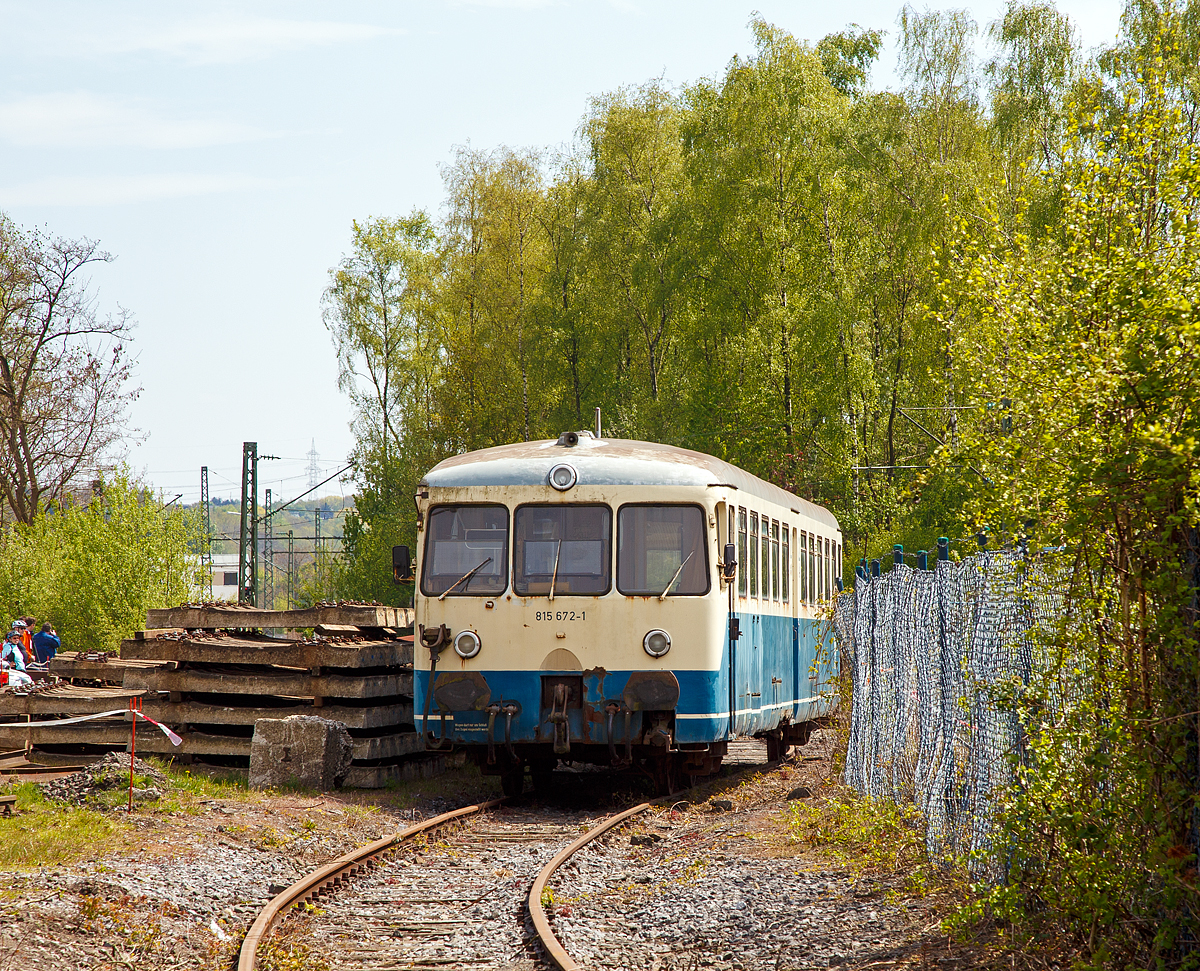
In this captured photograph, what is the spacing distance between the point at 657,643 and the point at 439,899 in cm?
373

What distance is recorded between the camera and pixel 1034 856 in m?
5.73

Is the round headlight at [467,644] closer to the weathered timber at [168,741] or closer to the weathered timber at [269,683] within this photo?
the weathered timber at [269,683]

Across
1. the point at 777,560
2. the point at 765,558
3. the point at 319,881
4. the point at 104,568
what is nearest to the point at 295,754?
the point at 319,881

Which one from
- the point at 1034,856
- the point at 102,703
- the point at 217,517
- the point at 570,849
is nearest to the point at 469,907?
the point at 570,849

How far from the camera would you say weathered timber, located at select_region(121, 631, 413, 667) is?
43.3 feet

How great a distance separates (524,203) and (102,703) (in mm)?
31475

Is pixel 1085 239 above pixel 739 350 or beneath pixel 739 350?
beneath

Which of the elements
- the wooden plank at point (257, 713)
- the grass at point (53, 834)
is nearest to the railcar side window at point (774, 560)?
the wooden plank at point (257, 713)

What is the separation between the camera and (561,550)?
11961 millimetres

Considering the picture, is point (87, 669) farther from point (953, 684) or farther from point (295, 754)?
point (953, 684)

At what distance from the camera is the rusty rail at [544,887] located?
21.9 ft

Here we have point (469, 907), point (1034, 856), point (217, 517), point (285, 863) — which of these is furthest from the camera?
point (217, 517)

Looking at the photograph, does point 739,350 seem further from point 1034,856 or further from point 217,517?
point 217,517

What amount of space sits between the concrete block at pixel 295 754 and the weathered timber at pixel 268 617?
5.33ft
